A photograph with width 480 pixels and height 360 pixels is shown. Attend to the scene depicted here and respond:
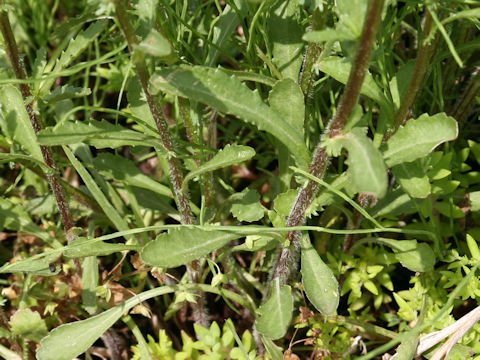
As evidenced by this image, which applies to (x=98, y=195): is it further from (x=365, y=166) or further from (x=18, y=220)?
(x=365, y=166)

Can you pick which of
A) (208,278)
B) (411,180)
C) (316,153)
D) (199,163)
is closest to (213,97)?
(316,153)

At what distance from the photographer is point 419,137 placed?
141cm

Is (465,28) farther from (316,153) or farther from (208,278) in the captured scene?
(208,278)

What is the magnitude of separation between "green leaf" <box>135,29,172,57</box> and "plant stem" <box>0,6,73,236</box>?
1.65 feet

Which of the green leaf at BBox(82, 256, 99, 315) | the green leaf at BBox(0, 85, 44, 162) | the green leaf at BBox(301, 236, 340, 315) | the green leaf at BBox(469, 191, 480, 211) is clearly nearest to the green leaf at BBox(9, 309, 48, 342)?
the green leaf at BBox(82, 256, 99, 315)

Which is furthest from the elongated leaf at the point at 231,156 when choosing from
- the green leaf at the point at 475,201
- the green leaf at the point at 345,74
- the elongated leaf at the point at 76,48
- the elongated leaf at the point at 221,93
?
the green leaf at the point at 475,201

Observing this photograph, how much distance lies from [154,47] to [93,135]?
0.42 m

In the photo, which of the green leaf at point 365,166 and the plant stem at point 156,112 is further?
the plant stem at point 156,112

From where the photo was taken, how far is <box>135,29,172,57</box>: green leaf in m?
1.18

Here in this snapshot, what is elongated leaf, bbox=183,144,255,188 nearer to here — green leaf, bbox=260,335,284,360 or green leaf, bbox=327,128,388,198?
green leaf, bbox=327,128,388,198

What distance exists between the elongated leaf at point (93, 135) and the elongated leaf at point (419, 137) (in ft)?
2.08

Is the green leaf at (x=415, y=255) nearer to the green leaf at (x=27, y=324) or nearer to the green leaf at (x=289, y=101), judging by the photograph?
the green leaf at (x=289, y=101)

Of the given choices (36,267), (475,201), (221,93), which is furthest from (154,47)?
(475,201)

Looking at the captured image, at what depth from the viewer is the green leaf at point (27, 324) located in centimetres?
181
